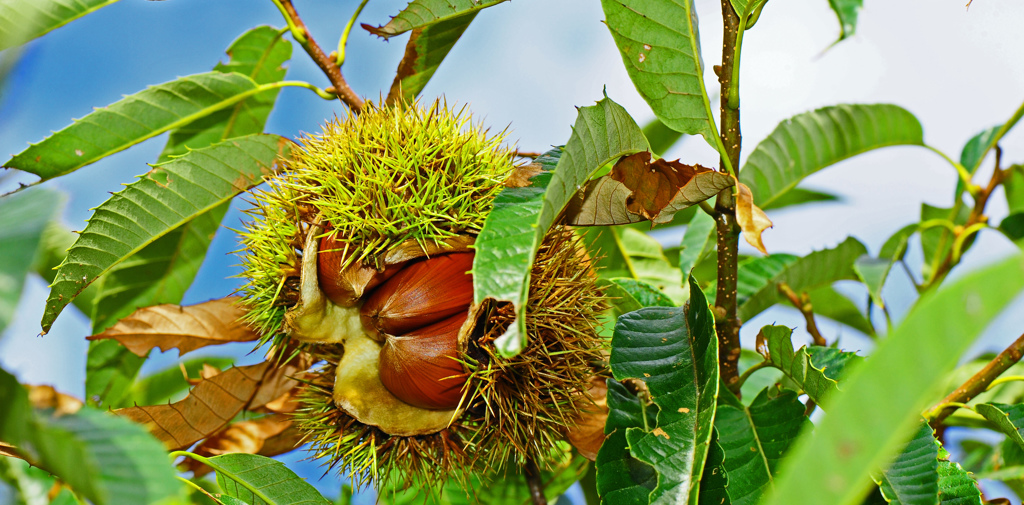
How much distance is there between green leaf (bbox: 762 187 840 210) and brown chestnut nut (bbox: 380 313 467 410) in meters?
1.07

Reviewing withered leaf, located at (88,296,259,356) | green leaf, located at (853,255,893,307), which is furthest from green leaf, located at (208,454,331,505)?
green leaf, located at (853,255,893,307)

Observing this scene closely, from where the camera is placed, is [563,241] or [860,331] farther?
[860,331]

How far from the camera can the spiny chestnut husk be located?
741mm

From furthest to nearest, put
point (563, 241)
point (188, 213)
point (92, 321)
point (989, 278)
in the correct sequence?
point (92, 321), point (188, 213), point (563, 241), point (989, 278)

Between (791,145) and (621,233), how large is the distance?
A: 357mm

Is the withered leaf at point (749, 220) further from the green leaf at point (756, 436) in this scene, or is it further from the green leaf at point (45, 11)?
the green leaf at point (45, 11)

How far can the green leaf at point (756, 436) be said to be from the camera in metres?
0.73

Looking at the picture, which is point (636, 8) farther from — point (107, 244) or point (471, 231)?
point (107, 244)

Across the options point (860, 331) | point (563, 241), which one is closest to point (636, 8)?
point (563, 241)

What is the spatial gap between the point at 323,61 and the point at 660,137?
731 mm

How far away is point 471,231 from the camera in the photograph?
2.49ft

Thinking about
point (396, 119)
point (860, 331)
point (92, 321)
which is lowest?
point (860, 331)

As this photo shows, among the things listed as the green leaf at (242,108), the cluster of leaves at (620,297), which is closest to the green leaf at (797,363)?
the cluster of leaves at (620,297)

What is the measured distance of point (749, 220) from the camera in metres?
0.66
